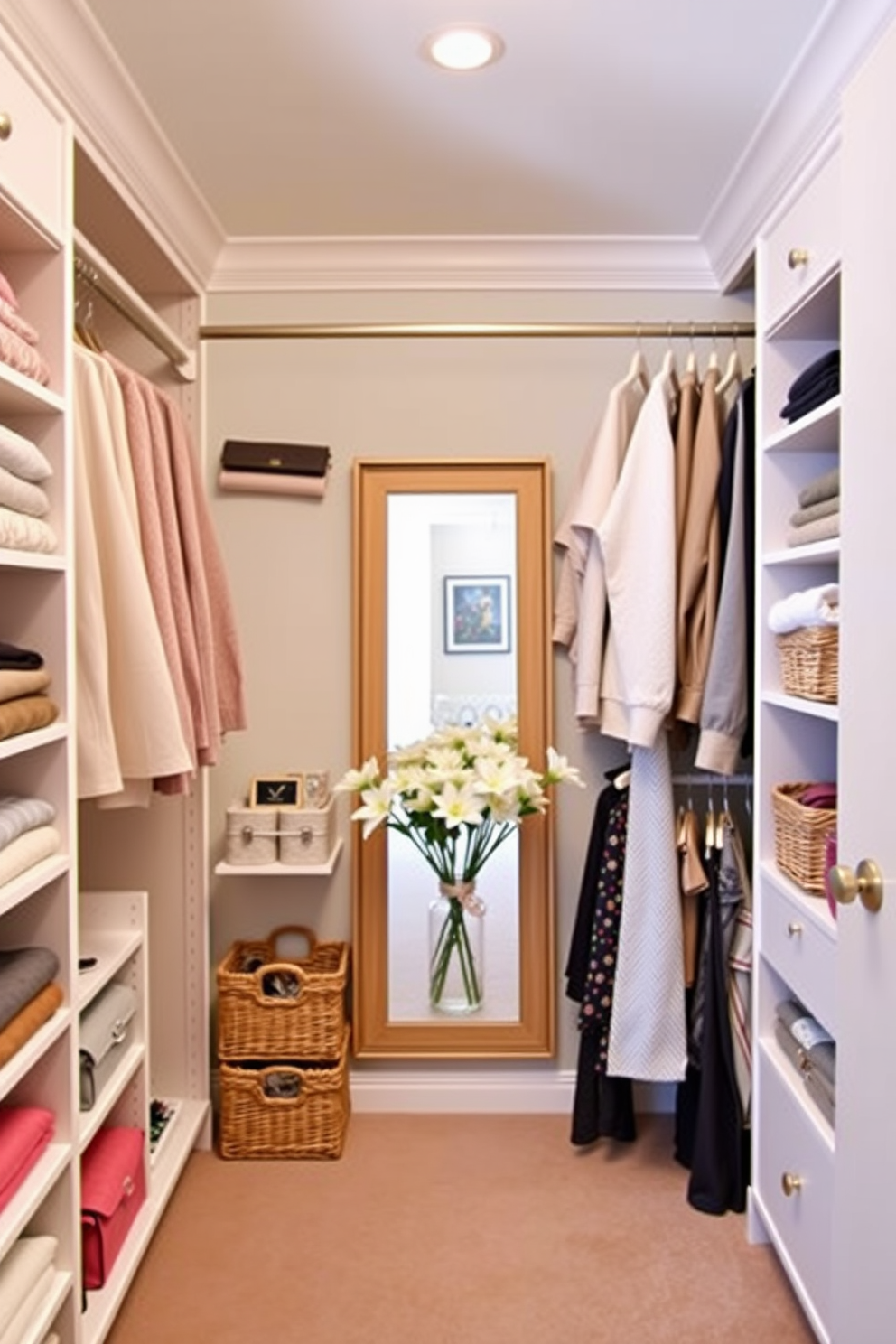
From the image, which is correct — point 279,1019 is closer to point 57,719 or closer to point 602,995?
point 602,995

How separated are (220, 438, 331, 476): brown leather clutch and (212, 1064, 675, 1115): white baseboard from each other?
5.40ft

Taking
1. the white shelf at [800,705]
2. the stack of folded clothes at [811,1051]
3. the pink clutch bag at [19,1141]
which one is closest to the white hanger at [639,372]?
the white shelf at [800,705]

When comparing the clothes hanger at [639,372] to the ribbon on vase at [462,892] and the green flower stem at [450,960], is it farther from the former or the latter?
the green flower stem at [450,960]

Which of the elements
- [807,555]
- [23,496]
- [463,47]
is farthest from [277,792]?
[463,47]

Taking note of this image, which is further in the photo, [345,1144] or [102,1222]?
[345,1144]

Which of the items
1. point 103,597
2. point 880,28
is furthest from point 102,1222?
point 880,28

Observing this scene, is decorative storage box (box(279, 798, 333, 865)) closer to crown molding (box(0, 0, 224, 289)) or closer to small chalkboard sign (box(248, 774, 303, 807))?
small chalkboard sign (box(248, 774, 303, 807))

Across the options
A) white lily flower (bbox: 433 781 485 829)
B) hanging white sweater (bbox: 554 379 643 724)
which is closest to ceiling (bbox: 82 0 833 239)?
hanging white sweater (bbox: 554 379 643 724)

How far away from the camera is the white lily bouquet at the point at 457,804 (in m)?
2.28

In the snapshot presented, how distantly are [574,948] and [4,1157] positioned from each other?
1459mm

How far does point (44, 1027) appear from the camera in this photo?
4.72 feet

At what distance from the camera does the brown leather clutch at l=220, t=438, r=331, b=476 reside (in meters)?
2.49

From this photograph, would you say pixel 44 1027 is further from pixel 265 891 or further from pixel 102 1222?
pixel 265 891

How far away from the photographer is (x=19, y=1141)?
1376mm
